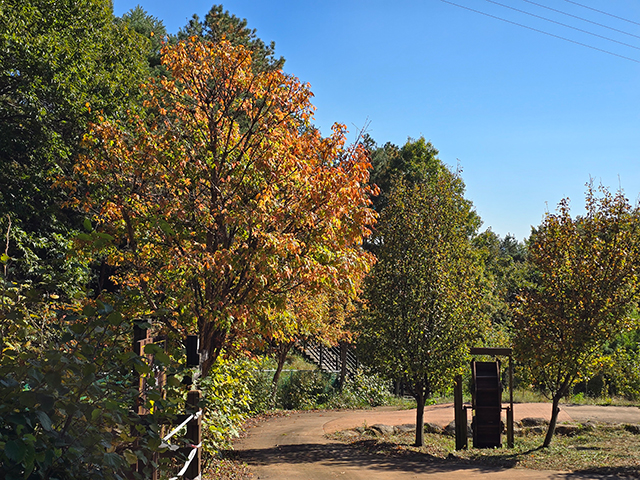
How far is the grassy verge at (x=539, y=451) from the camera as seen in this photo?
11.0 m

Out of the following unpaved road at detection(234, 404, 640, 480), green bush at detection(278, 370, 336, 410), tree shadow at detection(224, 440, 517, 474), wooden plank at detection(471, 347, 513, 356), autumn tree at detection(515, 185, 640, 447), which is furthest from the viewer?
green bush at detection(278, 370, 336, 410)

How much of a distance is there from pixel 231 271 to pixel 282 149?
201 centimetres

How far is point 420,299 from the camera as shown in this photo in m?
13.3

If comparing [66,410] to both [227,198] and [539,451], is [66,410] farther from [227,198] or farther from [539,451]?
[539,451]

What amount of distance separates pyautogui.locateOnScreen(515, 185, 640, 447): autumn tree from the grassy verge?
110 cm

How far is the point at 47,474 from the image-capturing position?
220 centimetres

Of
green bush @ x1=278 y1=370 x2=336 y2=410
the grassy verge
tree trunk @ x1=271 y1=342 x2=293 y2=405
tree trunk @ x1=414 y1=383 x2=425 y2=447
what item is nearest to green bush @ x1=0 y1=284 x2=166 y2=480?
the grassy verge

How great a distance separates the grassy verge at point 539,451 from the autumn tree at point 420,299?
40.7 inches

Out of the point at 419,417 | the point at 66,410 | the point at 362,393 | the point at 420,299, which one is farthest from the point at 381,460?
the point at 362,393

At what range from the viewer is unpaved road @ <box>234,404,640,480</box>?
954cm

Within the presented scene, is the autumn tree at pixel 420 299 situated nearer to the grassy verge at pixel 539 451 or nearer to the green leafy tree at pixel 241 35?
the grassy verge at pixel 539 451

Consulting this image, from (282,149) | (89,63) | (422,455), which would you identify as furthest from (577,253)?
(89,63)

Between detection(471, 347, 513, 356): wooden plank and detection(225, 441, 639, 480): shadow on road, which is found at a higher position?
detection(471, 347, 513, 356): wooden plank

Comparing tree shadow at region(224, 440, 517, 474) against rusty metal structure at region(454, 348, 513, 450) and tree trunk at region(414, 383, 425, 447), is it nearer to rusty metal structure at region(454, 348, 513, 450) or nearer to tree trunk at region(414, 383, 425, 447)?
tree trunk at region(414, 383, 425, 447)
